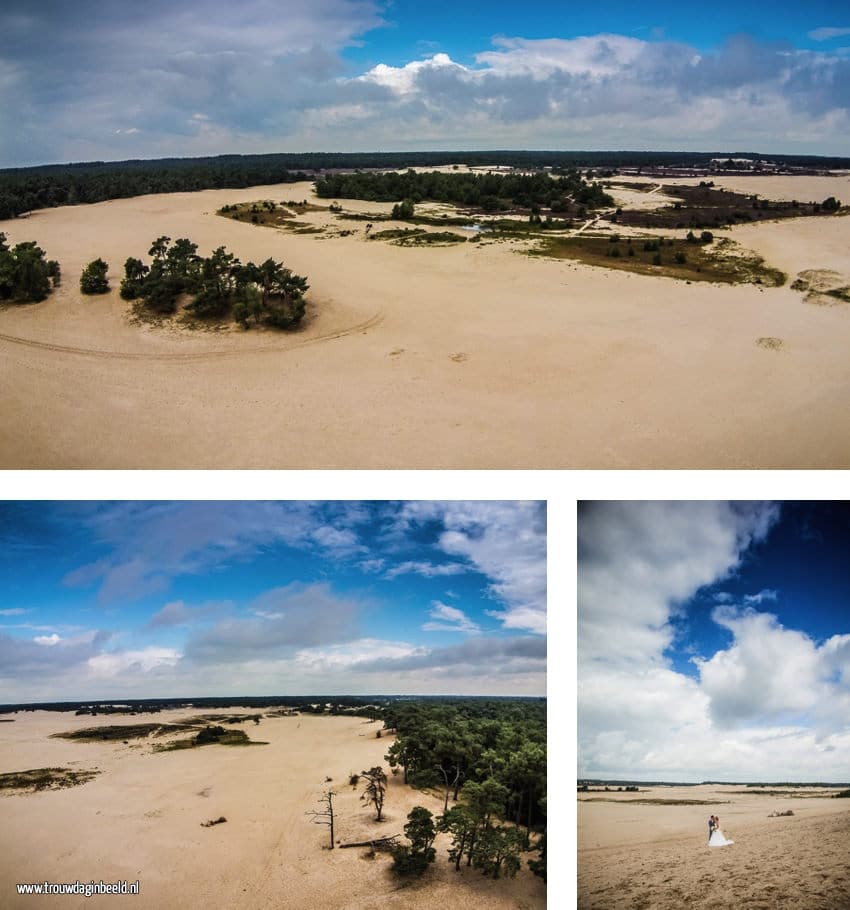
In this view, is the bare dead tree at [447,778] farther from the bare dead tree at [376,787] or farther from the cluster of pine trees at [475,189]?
the cluster of pine trees at [475,189]

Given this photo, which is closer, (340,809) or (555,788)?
(555,788)

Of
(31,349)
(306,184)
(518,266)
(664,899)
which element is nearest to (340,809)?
(664,899)

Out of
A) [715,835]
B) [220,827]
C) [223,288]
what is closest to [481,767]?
[715,835]

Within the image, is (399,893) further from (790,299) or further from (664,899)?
(790,299)

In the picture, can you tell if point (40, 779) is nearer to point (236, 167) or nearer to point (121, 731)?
point (121, 731)

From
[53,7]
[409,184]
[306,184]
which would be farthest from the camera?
[306,184]
